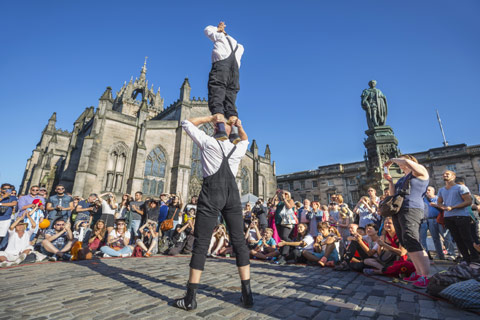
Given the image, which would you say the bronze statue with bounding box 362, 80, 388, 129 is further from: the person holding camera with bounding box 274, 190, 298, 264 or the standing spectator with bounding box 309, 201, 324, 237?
the person holding camera with bounding box 274, 190, 298, 264

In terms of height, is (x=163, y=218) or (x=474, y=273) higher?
(x=163, y=218)

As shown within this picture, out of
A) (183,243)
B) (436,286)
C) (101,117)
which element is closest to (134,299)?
(436,286)

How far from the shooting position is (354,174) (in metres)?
36.0

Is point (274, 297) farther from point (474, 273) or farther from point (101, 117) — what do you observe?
point (101, 117)

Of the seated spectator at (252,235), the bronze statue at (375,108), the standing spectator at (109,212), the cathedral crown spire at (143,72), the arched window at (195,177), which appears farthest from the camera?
the cathedral crown spire at (143,72)

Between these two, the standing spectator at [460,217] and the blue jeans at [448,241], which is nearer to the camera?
the standing spectator at [460,217]

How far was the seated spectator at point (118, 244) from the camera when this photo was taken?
20.6ft

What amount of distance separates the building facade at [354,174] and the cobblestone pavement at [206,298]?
18.3m

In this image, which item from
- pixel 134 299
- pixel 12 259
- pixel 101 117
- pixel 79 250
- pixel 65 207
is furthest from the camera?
pixel 101 117

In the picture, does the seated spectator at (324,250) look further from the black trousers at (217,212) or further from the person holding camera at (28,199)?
the person holding camera at (28,199)

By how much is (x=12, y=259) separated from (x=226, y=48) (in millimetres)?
6125

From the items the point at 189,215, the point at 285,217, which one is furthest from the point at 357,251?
the point at 189,215

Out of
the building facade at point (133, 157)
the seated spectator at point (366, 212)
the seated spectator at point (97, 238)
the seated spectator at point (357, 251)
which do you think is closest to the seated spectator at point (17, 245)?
the seated spectator at point (97, 238)

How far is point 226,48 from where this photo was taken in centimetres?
306
